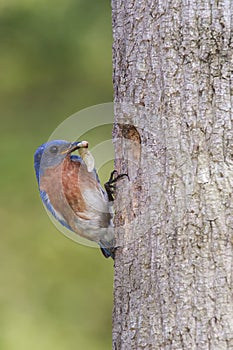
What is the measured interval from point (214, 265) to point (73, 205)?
0.99 meters

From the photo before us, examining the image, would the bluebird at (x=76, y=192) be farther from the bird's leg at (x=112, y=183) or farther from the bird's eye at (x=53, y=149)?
the bird's leg at (x=112, y=183)

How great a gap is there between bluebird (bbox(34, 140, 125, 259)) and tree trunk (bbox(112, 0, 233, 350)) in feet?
1.75

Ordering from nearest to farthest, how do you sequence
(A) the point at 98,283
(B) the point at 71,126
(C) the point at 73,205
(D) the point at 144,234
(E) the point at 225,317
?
(E) the point at 225,317, (D) the point at 144,234, (B) the point at 71,126, (C) the point at 73,205, (A) the point at 98,283

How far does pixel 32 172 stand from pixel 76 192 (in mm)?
3484

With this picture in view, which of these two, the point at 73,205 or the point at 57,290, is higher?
the point at 73,205

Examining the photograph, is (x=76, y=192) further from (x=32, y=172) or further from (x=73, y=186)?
(x=32, y=172)

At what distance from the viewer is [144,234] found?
300 centimetres

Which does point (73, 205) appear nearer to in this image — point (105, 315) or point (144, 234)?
point (144, 234)

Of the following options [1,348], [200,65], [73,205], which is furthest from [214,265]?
[1,348]

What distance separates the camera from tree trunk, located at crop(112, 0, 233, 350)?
2.82 metres

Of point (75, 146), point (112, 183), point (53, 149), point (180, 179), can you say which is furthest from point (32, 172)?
point (180, 179)

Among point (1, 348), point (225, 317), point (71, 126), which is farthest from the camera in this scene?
point (1, 348)

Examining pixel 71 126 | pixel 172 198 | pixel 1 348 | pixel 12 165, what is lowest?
pixel 1 348

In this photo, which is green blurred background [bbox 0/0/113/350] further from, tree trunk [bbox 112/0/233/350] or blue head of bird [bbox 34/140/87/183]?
tree trunk [bbox 112/0/233/350]
